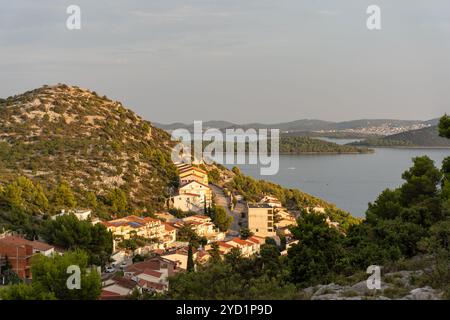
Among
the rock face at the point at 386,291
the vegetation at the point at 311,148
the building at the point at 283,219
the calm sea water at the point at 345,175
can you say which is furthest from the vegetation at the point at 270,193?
the vegetation at the point at 311,148

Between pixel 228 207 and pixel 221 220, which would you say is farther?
pixel 228 207

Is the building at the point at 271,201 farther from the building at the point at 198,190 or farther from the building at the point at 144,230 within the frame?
the building at the point at 144,230

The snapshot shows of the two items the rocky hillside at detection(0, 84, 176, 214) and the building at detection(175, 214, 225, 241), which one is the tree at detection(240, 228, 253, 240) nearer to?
the building at detection(175, 214, 225, 241)

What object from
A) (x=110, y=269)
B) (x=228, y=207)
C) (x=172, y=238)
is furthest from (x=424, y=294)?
(x=228, y=207)

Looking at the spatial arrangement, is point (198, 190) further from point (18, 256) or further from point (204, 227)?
point (18, 256)

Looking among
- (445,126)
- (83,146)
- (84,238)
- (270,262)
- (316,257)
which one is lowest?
(84,238)

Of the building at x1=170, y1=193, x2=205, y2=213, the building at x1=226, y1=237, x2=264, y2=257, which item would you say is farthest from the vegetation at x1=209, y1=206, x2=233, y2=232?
the building at x1=226, y1=237, x2=264, y2=257
